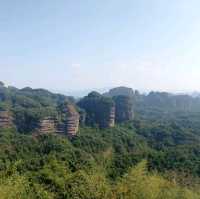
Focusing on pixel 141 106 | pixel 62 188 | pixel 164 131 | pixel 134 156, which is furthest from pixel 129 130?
pixel 141 106

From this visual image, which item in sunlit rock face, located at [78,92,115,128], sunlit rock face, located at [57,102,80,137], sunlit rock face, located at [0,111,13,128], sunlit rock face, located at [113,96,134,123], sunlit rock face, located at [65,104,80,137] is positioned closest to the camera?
sunlit rock face, located at [0,111,13,128]

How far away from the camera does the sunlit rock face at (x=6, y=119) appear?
2399 inches

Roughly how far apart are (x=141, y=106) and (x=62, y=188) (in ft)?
383

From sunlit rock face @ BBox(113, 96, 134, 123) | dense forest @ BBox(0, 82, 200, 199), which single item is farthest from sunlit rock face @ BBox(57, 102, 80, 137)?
sunlit rock face @ BBox(113, 96, 134, 123)

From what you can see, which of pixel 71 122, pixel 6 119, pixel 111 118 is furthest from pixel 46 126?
pixel 111 118

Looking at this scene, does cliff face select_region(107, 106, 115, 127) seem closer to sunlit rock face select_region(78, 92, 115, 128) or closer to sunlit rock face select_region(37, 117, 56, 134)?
sunlit rock face select_region(78, 92, 115, 128)

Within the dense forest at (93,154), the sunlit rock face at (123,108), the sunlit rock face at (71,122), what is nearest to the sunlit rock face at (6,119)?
the dense forest at (93,154)

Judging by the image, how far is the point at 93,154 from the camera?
60438 millimetres

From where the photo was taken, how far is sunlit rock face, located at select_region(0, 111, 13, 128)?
200 feet

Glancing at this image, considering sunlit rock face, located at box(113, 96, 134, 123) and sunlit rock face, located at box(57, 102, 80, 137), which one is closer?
sunlit rock face, located at box(57, 102, 80, 137)

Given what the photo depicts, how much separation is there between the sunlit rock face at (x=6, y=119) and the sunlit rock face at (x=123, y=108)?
1117 inches

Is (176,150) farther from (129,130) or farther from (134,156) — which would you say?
(129,130)

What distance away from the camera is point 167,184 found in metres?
29.5

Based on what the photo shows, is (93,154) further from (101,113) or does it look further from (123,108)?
(123,108)
